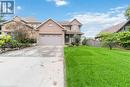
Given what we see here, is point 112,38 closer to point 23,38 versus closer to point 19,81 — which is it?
point 23,38

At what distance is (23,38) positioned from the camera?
4703 centimetres

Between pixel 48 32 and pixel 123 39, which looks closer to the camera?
pixel 123 39

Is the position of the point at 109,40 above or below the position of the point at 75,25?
below

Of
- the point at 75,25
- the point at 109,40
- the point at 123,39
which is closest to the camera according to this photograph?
the point at 123,39

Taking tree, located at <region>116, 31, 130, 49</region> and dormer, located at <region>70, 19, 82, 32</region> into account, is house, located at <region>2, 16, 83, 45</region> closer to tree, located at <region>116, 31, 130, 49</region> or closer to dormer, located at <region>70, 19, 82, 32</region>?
dormer, located at <region>70, 19, 82, 32</region>

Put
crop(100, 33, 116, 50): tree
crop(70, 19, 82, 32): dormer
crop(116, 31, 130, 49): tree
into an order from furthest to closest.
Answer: crop(70, 19, 82, 32): dormer, crop(100, 33, 116, 50): tree, crop(116, 31, 130, 49): tree

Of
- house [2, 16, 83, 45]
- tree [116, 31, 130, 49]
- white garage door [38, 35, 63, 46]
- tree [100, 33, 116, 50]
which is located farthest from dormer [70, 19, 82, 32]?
tree [116, 31, 130, 49]

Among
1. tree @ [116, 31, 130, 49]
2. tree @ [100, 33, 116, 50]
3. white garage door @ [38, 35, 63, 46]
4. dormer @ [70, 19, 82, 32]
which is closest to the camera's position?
tree @ [116, 31, 130, 49]

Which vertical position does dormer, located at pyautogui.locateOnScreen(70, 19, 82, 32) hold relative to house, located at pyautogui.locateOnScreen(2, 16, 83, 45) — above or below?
above

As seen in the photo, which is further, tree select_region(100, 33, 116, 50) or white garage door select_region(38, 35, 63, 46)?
white garage door select_region(38, 35, 63, 46)

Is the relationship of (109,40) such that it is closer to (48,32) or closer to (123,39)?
(123,39)

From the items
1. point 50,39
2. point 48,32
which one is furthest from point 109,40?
point 48,32

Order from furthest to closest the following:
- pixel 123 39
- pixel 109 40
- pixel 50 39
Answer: pixel 50 39
pixel 109 40
pixel 123 39

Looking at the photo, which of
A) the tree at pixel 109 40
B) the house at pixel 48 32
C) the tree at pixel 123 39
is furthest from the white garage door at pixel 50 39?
the tree at pixel 123 39
